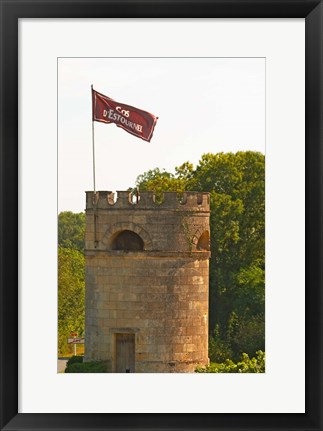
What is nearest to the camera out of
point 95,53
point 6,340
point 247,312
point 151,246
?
point 6,340

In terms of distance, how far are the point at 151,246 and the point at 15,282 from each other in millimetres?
16914

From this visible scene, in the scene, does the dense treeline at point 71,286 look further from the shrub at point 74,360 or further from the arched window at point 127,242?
the arched window at point 127,242

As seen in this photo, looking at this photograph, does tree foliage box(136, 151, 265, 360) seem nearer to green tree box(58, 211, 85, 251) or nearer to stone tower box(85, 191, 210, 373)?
green tree box(58, 211, 85, 251)

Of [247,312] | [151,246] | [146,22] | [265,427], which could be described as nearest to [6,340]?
[265,427]

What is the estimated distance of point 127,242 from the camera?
3180cm

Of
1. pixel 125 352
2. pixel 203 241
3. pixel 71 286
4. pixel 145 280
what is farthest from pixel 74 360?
pixel 71 286

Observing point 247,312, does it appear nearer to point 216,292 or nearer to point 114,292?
point 216,292

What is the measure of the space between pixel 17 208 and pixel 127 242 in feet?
56.3

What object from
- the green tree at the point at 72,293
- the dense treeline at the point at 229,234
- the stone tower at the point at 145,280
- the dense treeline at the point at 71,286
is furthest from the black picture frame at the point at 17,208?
the dense treeline at the point at 229,234

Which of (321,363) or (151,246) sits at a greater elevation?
(151,246)

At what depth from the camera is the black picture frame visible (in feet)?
47.7

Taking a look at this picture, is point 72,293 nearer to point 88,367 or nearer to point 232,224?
point 232,224

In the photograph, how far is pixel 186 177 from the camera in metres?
45.7

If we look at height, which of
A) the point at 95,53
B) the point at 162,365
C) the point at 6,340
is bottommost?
the point at 162,365
